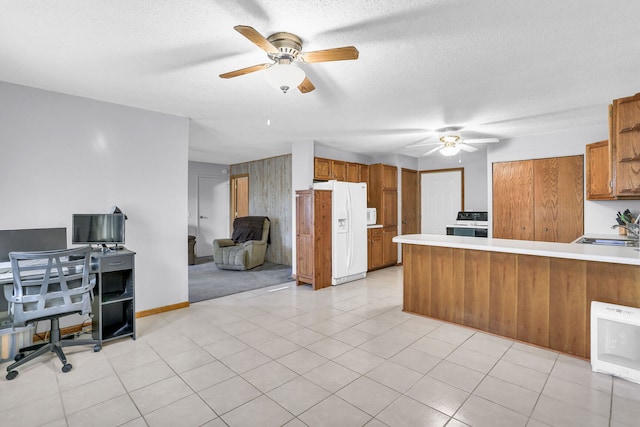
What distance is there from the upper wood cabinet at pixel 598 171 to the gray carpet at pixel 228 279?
463 cm

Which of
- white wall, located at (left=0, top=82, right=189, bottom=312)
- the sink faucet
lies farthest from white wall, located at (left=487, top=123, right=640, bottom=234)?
white wall, located at (left=0, top=82, right=189, bottom=312)

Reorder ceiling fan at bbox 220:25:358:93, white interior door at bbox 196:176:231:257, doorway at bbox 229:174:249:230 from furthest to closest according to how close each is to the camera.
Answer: doorway at bbox 229:174:249:230, white interior door at bbox 196:176:231:257, ceiling fan at bbox 220:25:358:93

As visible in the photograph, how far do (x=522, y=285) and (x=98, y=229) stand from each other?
416 centimetres

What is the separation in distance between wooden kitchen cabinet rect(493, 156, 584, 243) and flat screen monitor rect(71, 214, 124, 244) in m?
5.43

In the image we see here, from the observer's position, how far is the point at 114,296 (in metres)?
3.04

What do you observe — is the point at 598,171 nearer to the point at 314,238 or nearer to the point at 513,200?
the point at 513,200

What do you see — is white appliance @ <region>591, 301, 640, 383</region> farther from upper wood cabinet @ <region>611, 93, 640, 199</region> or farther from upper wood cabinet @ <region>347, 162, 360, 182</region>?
upper wood cabinet @ <region>347, 162, 360, 182</region>

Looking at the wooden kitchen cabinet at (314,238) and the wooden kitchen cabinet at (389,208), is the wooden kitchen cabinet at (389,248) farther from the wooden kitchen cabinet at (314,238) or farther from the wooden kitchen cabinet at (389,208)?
the wooden kitchen cabinet at (314,238)

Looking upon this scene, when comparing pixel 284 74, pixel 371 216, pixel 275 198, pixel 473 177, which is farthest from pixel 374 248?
pixel 284 74

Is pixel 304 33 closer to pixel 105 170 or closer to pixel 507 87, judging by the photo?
pixel 507 87

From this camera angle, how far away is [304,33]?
2.06 m

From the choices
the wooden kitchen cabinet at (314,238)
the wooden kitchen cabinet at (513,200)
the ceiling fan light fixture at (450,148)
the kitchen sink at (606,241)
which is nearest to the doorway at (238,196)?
the wooden kitchen cabinet at (314,238)

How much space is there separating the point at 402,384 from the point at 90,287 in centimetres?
261

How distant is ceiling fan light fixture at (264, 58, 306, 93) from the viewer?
6.64 ft
